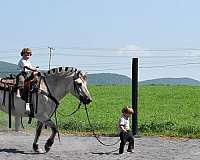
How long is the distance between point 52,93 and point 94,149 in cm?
166

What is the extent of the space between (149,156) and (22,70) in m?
3.20

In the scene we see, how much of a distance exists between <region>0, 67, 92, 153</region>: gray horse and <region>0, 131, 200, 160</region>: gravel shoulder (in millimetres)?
580

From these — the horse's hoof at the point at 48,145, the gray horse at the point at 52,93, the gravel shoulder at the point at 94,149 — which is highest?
the gray horse at the point at 52,93

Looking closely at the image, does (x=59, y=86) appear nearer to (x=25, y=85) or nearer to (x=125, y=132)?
(x=25, y=85)

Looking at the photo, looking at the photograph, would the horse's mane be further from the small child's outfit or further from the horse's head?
the small child's outfit

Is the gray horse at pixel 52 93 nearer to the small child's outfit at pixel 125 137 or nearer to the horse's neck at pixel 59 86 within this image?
the horse's neck at pixel 59 86

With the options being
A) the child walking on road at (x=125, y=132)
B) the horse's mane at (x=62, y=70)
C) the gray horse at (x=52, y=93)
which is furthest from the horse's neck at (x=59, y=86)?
the child walking on road at (x=125, y=132)

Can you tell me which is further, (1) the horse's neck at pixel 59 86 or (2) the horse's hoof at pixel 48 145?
(1) the horse's neck at pixel 59 86

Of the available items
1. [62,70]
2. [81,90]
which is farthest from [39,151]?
[62,70]

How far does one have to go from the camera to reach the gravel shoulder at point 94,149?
11.2 metres

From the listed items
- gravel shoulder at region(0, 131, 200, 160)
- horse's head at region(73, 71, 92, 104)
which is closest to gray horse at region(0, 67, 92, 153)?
horse's head at region(73, 71, 92, 104)

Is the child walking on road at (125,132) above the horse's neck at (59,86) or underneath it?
underneath

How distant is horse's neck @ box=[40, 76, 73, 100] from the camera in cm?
1192

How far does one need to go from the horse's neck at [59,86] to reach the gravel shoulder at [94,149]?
125cm
